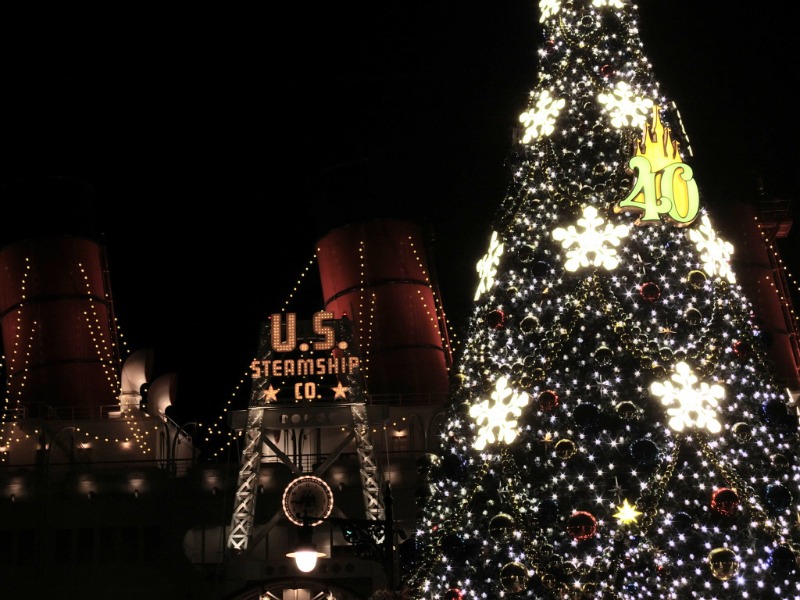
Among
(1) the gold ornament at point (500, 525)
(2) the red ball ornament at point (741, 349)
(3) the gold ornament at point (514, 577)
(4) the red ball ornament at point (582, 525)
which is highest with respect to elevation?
(2) the red ball ornament at point (741, 349)

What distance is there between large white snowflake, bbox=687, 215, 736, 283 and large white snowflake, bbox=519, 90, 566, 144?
1.91 metres

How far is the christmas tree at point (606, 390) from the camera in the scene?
10.2m

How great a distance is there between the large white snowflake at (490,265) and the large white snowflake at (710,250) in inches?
79.0

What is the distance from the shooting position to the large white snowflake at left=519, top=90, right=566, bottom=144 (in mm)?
11594

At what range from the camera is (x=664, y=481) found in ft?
33.2

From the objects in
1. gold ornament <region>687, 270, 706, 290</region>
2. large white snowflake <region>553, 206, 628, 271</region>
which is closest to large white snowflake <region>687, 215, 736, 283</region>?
gold ornament <region>687, 270, 706, 290</region>

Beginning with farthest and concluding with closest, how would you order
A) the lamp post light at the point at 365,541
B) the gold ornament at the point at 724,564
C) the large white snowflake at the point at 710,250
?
1. the large white snowflake at the point at 710,250
2. the lamp post light at the point at 365,541
3. the gold ornament at the point at 724,564

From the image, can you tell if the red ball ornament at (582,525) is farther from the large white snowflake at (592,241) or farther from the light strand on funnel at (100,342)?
the light strand on funnel at (100,342)

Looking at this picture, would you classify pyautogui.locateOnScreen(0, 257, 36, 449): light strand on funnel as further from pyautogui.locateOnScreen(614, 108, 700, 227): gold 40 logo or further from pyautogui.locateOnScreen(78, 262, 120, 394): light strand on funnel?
pyautogui.locateOnScreen(614, 108, 700, 227): gold 40 logo

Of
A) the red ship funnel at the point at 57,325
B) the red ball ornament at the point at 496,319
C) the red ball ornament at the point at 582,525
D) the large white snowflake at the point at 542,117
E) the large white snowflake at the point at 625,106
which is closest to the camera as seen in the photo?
the red ball ornament at the point at 582,525

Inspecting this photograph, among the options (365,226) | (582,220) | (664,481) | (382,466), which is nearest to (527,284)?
(582,220)

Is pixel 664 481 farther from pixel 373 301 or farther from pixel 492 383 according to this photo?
pixel 373 301

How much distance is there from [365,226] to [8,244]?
9069 millimetres

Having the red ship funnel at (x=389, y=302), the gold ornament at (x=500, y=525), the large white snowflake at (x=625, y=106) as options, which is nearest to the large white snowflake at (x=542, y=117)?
the large white snowflake at (x=625, y=106)
